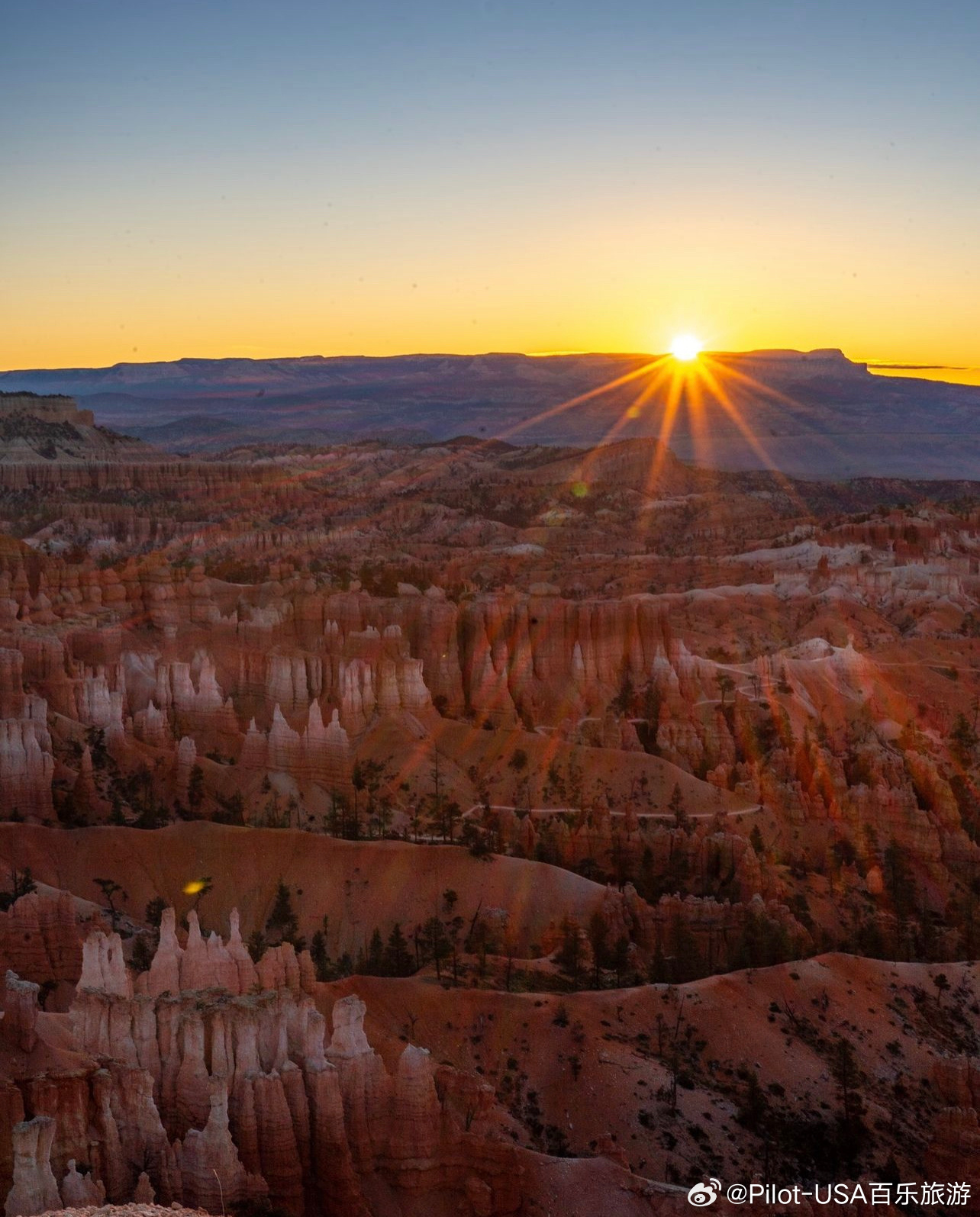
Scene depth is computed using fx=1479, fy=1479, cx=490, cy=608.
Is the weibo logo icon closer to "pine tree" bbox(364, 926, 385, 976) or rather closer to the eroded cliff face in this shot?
the eroded cliff face

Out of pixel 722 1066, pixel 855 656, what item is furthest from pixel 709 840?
pixel 855 656

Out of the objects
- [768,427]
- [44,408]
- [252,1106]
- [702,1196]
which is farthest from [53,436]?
[702,1196]

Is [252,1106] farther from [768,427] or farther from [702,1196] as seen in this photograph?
[768,427]

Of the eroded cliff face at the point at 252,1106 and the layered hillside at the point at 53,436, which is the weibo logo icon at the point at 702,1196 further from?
the layered hillside at the point at 53,436

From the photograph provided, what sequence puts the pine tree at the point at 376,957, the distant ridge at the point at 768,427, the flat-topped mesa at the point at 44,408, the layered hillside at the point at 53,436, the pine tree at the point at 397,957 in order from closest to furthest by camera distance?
the pine tree at the point at 376,957 → the pine tree at the point at 397,957 → the layered hillside at the point at 53,436 → the flat-topped mesa at the point at 44,408 → the distant ridge at the point at 768,427

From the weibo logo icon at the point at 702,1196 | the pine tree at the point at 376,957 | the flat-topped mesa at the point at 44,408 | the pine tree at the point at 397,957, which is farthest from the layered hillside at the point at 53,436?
the weibo logo icon at the point at 702,1196

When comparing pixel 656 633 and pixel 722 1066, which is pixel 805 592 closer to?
pixel 656 633
